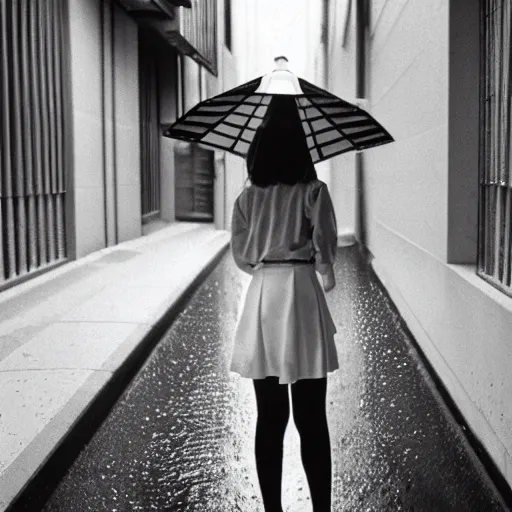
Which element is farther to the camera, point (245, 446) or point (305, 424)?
point (245, 446)

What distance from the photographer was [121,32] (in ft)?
57.1

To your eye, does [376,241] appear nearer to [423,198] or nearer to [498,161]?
[423,198]

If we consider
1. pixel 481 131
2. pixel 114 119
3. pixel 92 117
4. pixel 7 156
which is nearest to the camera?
pixel 481 131

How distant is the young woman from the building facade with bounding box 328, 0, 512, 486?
1253mm

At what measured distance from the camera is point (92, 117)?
14719mm

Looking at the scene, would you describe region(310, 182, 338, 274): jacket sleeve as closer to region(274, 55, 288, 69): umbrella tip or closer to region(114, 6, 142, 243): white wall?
region(274, 55, 288, 69): umbrella tip

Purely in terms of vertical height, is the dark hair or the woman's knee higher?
the dark hair

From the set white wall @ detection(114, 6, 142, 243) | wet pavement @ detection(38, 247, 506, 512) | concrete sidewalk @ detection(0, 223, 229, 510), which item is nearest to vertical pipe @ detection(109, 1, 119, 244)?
white wall @ detection(114, 6, 142, 243)

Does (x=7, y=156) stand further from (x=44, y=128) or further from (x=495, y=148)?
(x=495, y=148)

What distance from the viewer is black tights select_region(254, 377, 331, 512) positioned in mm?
3352

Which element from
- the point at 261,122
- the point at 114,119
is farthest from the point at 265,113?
the point at 114,119

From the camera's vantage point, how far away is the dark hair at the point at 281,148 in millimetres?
3279

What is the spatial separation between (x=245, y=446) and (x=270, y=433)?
1.39 m

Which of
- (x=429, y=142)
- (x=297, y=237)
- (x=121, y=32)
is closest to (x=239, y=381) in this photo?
(x=429, y=142)
